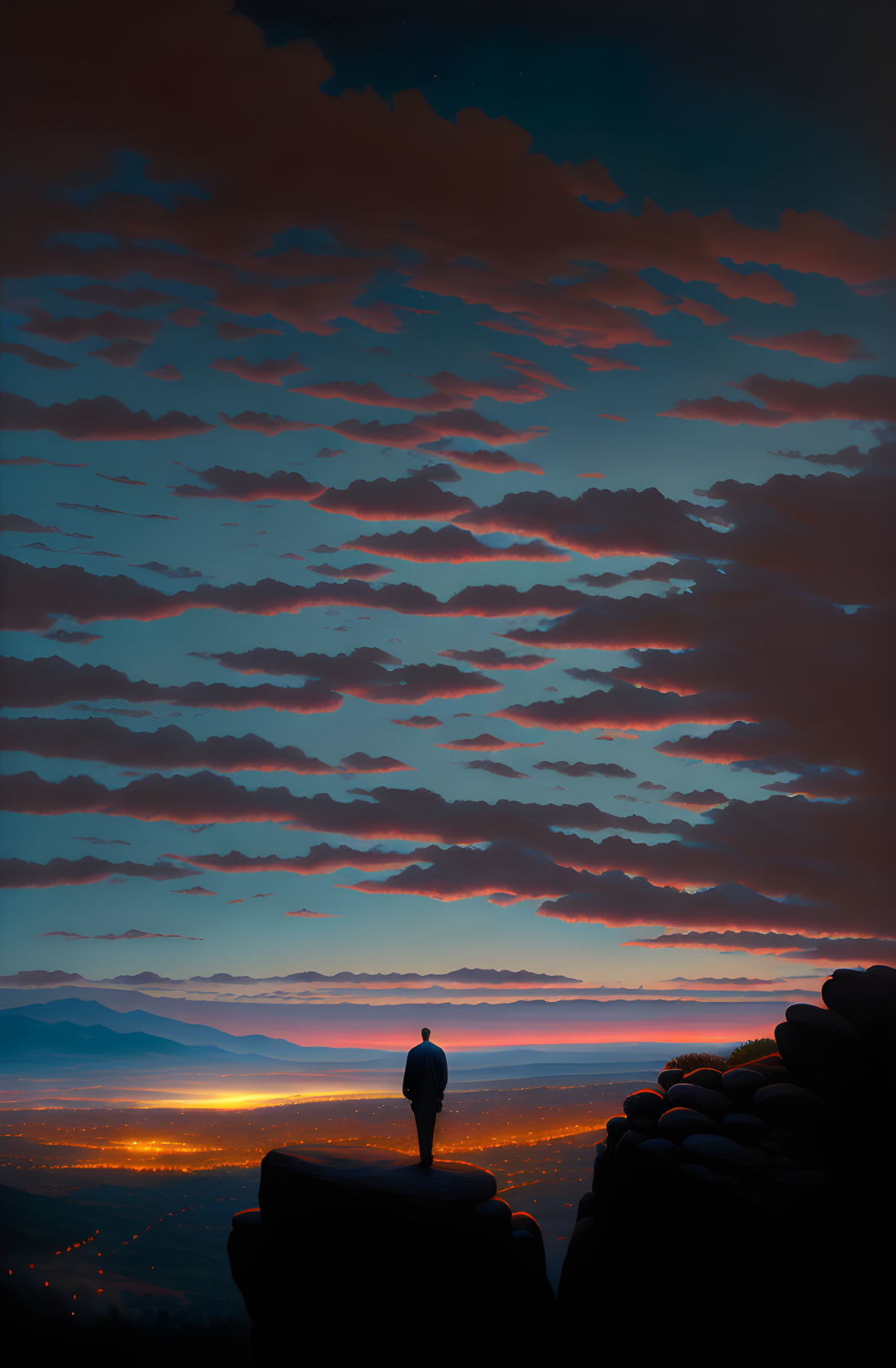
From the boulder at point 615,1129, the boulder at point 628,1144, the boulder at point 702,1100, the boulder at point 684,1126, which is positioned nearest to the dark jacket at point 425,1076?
the boulder at point 628,1144

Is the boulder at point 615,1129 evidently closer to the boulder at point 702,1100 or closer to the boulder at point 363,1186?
the boulder at point 702,1100

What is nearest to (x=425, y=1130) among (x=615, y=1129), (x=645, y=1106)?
(x=615, y=1129)

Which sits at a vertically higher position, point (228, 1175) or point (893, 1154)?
point (893, 1154)

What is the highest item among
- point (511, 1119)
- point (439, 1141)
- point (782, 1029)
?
point (782, 1029)

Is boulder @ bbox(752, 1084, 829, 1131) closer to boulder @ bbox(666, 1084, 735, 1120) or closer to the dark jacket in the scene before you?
boulder @ bbox(666, 1084, 735, 1120)

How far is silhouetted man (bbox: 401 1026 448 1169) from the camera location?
9844mm

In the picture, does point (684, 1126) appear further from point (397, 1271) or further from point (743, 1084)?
point (397, 1271)

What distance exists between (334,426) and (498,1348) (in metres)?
13.1

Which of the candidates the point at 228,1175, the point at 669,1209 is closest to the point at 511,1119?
the point at 228,1175

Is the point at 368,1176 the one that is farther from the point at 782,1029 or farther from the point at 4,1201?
the point at 4,1201

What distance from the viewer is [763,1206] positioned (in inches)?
372

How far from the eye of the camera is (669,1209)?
983cm

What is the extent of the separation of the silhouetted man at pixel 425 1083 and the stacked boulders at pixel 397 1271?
22.0 inches

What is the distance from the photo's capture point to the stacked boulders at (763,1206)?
930cm
